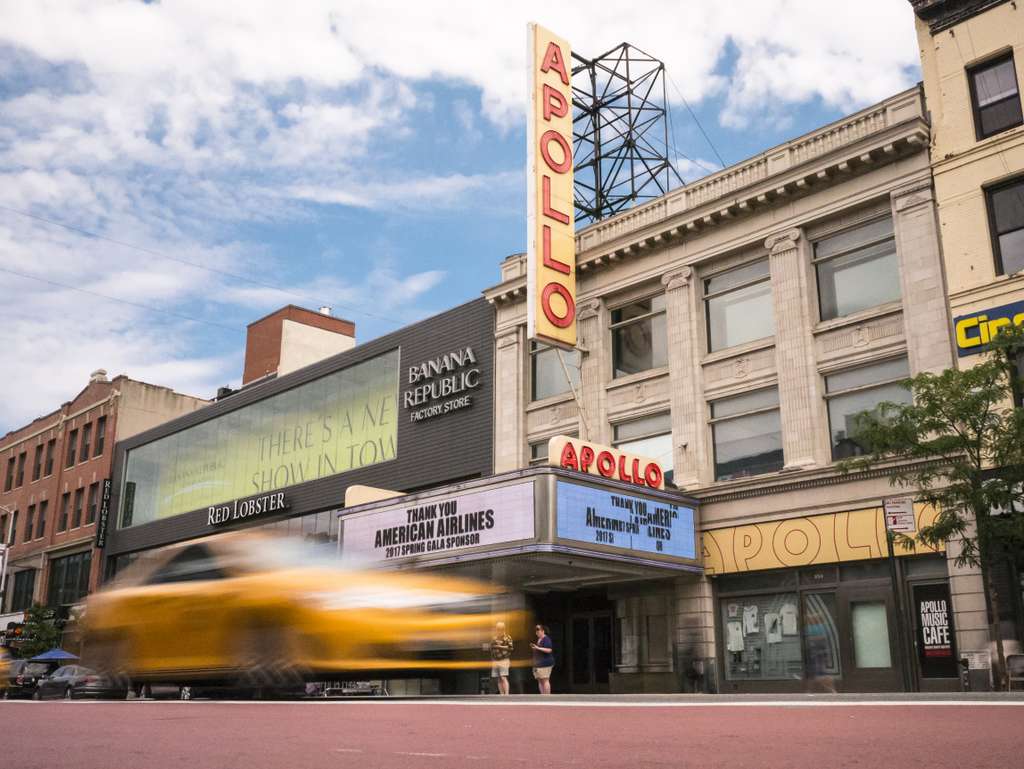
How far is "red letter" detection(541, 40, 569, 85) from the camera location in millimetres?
31052

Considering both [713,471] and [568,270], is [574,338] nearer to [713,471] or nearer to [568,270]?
[568,270]

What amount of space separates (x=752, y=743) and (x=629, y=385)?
74.2ft

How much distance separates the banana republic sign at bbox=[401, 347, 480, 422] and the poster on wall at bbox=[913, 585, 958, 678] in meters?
16.2

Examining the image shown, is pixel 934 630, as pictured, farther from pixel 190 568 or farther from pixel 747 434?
pixel 190 568

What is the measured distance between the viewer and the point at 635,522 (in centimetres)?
2547

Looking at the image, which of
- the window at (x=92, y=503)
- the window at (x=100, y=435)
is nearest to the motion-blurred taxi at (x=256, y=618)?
Answer: the window at (x=92, y=503)

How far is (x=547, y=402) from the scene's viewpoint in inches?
1271

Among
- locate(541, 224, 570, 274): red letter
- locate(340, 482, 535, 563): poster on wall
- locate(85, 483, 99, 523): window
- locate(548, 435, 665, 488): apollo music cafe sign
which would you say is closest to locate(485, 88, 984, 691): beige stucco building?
locate(541, 224, 570, 274): red letter

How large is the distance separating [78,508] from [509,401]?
3531 centimetres

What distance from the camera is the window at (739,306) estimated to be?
27938 millimetres

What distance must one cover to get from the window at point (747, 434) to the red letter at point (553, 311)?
5.10 metres

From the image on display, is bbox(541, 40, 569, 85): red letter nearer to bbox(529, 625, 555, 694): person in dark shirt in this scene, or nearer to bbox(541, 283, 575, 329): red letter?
bbox(541, 283, 575, 329): red letter

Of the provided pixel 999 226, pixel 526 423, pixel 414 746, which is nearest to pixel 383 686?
pixel 526 423

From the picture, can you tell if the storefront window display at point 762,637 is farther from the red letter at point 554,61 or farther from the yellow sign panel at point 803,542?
the red letter at point 554,61
